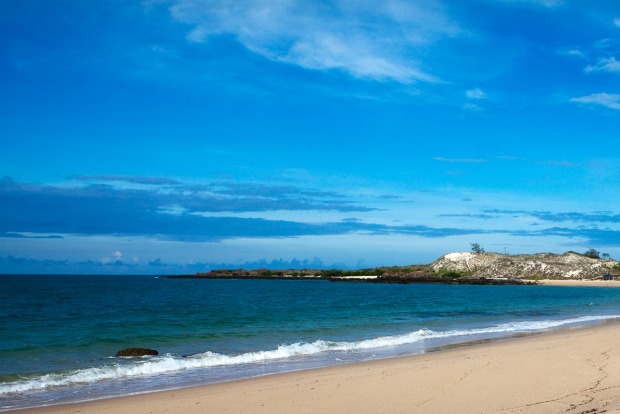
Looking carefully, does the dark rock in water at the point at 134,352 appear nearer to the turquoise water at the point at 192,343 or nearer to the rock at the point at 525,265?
the turquoise water at the point at 192,343

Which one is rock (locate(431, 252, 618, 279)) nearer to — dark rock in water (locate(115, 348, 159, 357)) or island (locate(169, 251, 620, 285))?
island (locate(169, 251, 620, 285))

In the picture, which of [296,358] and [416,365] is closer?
[416,365]

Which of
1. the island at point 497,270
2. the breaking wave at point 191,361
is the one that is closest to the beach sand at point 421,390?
the breaking wave at point 191,361

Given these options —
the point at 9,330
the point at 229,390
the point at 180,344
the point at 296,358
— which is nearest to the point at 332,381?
the point at 229,390

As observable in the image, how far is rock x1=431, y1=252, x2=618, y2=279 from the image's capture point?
13650 cm

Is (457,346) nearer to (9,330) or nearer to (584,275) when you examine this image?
(9,330)

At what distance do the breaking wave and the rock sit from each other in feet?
404

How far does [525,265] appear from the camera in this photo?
479ft

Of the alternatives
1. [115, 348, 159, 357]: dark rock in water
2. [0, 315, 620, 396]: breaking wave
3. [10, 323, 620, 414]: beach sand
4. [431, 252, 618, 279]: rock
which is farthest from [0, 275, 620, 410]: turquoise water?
[431, 252, 618, 279]: rock

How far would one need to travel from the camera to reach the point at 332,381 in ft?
44.2

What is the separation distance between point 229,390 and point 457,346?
1143cm

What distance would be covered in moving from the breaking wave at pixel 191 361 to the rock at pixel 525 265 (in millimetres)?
123036

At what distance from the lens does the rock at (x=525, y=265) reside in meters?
136

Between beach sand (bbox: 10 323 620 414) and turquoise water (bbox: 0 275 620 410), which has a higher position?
beach sand (bbox: 10 323 620 414)
